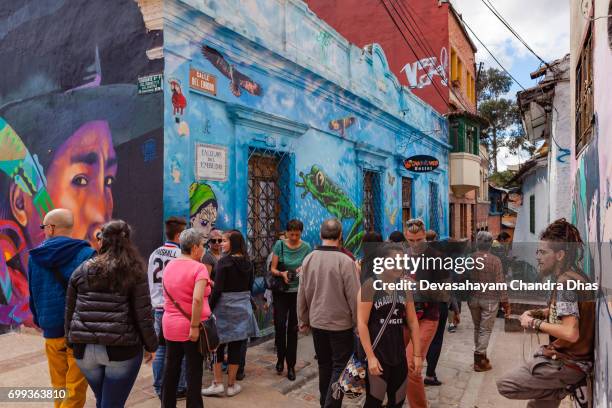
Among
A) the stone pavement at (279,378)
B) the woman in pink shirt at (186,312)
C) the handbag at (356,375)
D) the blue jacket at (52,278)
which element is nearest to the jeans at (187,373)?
the woman in pink shirt at (186,312)

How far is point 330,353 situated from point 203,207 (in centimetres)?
268

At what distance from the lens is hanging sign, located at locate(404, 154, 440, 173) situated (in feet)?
38.3

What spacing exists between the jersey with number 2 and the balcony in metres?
14.3

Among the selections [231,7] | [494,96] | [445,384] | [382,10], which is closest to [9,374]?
[445,384]

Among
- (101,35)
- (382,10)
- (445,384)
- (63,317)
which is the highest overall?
(382,10)

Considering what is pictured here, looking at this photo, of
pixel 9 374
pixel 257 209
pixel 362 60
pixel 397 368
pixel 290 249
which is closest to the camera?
pixel 397 368

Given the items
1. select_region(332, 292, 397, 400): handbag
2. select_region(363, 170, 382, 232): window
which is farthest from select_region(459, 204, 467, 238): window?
select_region(332, 292, 397, 400): handbag

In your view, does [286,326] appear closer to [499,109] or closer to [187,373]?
[187,373]

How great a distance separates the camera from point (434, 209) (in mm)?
15531

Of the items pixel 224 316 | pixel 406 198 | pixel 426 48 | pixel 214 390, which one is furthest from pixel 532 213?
pixel 214 390

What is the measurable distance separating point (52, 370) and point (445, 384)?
13.0ft

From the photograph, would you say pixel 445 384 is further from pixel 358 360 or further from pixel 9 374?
pixel 9 374

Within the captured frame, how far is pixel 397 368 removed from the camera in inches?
128

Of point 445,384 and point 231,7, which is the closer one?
point 445,384
